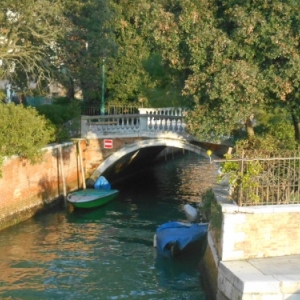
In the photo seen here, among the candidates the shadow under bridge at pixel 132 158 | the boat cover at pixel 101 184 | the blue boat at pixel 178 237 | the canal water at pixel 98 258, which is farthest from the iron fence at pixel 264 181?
the boat cover at pixel 101 184

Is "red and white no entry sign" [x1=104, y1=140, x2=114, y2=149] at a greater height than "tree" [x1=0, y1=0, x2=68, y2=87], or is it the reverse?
"tree" [x1=0, y1=0, x2=68, y2=87]

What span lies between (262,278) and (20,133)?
912cm

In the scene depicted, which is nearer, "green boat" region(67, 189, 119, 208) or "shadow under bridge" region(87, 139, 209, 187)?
"green boat" region(67, 189, 119, 208)

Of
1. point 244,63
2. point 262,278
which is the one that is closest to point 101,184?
point 244,63

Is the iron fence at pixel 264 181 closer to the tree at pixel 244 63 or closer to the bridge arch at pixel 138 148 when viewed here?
the tree at pixel 244 63

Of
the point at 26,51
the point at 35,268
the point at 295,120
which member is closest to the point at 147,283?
the point at 35,268

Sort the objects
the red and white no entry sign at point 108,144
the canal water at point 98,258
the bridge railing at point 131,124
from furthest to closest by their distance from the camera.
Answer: the red and white no entry sign at point 108,144 → the bridge railing at point 131,124 → the canal water at point 98,258

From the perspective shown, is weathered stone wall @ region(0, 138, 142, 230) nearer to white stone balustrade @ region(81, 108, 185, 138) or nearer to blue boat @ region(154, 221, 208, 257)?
white stone balustrade @ region(81, 108, 185, 138)

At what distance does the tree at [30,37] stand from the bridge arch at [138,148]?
Result: 3.31 m

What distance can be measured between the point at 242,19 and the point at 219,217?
3.99 metres

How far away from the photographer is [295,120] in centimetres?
1409

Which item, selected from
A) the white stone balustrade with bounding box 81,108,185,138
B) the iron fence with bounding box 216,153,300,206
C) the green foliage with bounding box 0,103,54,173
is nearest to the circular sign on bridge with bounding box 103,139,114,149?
the white stone balustrade with bounding box 81,108,185,138

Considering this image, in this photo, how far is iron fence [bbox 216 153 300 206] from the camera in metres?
10.4

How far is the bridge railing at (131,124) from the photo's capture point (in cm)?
1945
